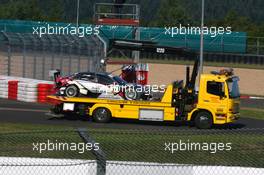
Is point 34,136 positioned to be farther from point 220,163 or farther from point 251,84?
point 251,84

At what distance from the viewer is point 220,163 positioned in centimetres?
1445

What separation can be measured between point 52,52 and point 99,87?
405 inches

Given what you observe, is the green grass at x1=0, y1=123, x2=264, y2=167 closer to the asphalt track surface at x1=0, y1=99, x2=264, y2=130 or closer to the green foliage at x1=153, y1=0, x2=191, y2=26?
the asphalt track surface at x1=0, y1=99, x2=264, y2=130

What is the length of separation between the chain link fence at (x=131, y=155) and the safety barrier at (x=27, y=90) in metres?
12.6

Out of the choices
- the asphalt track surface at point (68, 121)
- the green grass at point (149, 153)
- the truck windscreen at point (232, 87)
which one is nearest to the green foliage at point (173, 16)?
the asphalt track surface at point (68, 121)

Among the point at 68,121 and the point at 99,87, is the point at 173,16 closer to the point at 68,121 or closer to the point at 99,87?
the point at 99,87

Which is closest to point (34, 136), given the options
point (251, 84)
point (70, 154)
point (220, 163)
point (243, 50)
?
point (70, 154)

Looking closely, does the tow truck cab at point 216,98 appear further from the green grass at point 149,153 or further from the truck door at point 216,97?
the green grass at point 149,153

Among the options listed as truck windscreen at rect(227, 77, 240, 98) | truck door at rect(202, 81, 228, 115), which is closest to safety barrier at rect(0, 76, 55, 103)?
truck door at rect(202, 81, 228, 115)

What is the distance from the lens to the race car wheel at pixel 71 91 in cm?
2662

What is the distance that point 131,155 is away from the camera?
1508cm

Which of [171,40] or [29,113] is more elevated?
[171,40]

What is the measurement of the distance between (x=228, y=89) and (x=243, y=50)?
82.8 feet

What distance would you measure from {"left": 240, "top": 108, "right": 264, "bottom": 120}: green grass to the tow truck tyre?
579cm
